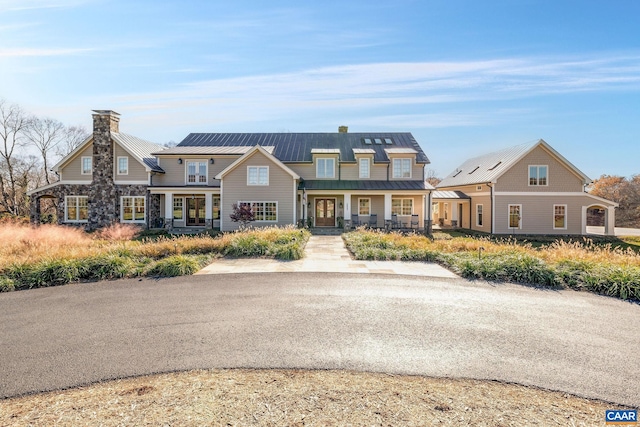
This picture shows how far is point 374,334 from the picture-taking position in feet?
18.3

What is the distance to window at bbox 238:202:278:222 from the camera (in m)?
22.4

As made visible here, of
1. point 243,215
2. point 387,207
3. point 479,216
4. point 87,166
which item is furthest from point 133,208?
point 479,216

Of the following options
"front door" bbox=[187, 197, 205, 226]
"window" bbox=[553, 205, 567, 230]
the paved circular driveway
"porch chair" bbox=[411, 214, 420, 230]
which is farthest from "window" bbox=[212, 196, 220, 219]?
"window" bbox=[553, 205, 567, 230]

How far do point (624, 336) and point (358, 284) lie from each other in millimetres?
5021

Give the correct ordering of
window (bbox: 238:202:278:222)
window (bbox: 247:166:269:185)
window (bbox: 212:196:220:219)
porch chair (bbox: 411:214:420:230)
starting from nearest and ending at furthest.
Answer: window (bbox: 247:166:269:185) < window (bbox: 238:202:278:222) < porch chair (bbox: 411:214:420:230) < window (bbox: 212:196:220:219)

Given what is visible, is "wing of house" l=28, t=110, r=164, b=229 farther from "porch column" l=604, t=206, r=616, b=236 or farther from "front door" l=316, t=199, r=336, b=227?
"porch column" l=604, t=206, r=616, b=236

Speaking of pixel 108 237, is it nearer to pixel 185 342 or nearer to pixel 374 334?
pixel 185 342

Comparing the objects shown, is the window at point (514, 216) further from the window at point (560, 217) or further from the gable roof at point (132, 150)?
the gable roof at point (132, 150)

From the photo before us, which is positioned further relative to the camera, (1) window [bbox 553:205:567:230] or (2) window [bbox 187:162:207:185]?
(2) window [bbox 187:162:207:185]

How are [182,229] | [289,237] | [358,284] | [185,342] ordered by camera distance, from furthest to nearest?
[182,229] < [289,237] < [358,284] < [185,342]

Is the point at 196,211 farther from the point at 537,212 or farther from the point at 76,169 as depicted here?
the point at 537,212

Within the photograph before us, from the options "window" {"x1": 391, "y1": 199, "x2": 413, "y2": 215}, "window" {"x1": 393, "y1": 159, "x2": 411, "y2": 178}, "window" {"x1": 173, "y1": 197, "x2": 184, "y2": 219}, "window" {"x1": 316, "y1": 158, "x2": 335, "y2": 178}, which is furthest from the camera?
"window" {"x1": 316, "y1": 158, "x2": 335, "y2": 178}

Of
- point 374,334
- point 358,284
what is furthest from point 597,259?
point 374,334

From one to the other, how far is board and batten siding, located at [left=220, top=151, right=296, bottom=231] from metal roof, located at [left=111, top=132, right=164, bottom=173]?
19.7 ft
